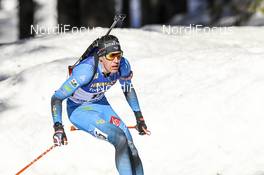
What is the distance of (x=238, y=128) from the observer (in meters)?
8.77

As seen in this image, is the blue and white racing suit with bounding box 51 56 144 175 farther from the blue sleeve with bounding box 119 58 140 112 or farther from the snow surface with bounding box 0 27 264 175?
the snow surface with bounding box 0 27 264 175

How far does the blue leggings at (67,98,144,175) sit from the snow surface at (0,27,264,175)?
99cm

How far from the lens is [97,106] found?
7.55m

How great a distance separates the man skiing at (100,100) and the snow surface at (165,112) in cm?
105

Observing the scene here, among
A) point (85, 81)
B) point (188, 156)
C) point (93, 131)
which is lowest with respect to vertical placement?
point (188, 156)

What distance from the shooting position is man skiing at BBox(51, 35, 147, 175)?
23.1 feet

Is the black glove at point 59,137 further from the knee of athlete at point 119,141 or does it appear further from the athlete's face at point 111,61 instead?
the athlete's face at point 111,61

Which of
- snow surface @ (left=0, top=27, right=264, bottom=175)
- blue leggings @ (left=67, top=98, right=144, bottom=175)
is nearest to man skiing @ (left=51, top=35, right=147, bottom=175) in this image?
blue leggings @ (left=67, top=98, right=144, bottom=175)

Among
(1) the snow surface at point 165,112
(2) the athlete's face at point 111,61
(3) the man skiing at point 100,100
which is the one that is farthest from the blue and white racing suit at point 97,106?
(1) the snow surface at point 165,112

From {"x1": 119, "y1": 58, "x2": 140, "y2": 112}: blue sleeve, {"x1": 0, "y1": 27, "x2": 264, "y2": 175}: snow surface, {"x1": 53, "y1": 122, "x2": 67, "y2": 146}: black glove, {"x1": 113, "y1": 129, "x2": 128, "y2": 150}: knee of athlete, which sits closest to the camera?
{"x1": 53, "y1": 122, "x2": 67, "y2": 146}: black glove

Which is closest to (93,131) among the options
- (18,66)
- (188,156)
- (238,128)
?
(188,156)

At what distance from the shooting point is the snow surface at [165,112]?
848 centimetres

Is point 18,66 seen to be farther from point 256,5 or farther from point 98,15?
point 256,5

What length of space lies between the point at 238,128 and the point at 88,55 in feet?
8.43
